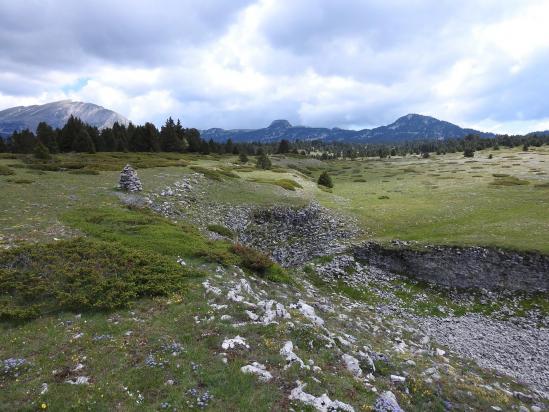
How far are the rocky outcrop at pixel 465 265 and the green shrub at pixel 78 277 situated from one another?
1894 centimetres

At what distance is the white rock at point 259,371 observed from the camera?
11219mm

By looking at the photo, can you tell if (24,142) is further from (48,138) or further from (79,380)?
(79,380)

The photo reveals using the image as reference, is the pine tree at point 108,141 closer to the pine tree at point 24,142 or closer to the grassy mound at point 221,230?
the pine tree at point 24,142

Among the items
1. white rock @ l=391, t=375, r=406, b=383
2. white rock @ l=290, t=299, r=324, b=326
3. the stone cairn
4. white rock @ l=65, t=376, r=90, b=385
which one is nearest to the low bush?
white rock @ l=290, t=299, r=324, b=326

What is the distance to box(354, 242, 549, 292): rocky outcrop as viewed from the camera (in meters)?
26.4

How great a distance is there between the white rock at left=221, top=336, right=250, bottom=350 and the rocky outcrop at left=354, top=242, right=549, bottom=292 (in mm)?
19305

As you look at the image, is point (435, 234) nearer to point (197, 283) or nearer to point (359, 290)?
point (359, 290)

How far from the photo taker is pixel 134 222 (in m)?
25.4

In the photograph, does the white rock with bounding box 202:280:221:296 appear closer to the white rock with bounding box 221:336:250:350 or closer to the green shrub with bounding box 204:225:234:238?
the white rock with bounding box 221:336:250:350

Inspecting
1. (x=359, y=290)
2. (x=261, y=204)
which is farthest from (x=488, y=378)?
(x=261, y=204)

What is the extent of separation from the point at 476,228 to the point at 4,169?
5132cm

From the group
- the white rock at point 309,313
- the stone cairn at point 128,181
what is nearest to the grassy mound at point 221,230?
the stone cairn at point 128,181

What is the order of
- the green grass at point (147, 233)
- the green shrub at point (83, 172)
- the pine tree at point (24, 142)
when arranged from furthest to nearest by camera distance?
the pine tree at point (24, 142) → the green shrub at point (83, 172) → the green grass at point (147, 233)

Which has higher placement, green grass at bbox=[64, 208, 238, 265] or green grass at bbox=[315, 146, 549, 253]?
green grass at bbox=[64, 208, 238, 265]
